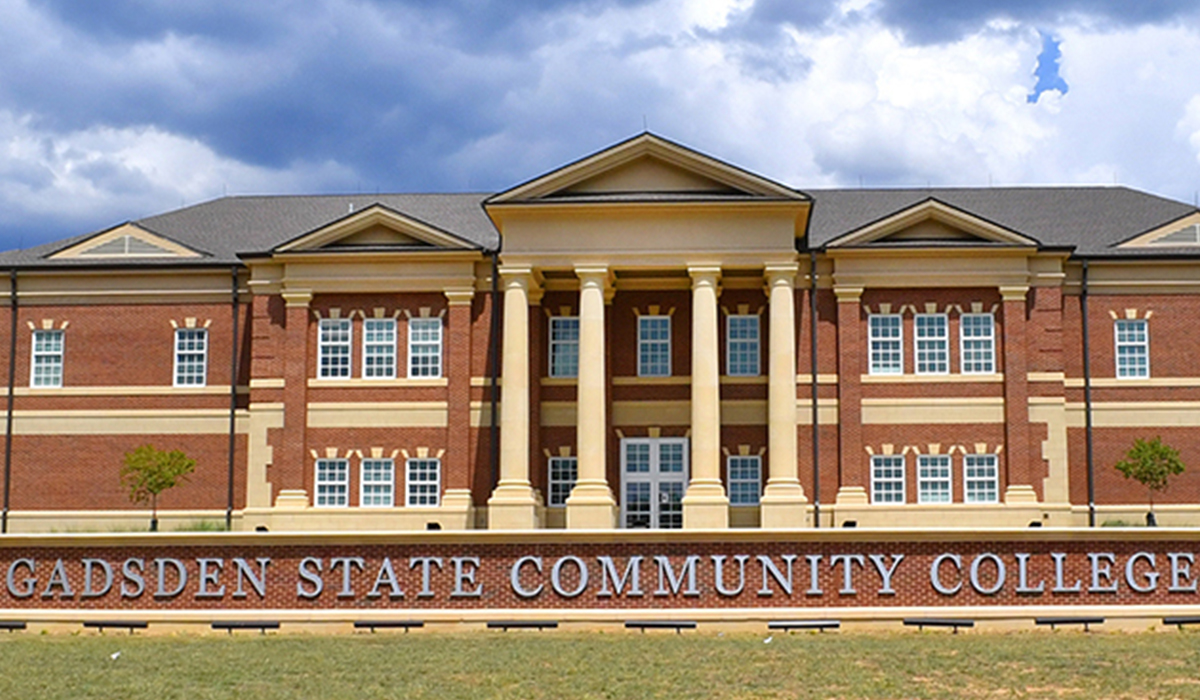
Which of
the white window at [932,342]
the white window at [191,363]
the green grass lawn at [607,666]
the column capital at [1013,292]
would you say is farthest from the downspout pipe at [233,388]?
the column capital at [1013,292]

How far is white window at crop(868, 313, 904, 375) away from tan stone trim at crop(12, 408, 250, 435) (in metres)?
18.8

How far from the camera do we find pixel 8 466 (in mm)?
42562

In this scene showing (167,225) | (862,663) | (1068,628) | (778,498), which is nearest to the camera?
(862,663)

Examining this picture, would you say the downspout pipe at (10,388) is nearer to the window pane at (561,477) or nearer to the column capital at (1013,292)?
the window pane at (561,477)

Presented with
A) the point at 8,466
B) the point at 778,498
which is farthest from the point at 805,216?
the point at 8,466

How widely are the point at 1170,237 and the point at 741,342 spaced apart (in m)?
13.3

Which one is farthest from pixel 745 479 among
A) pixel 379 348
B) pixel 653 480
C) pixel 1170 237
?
pixel 1170 237

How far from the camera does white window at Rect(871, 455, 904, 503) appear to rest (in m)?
40.1

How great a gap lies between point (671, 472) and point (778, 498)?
410 cm

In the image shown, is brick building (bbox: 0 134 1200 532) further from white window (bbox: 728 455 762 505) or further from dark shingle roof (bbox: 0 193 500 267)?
dark shingle roof (bbox: 0 193 500 267)

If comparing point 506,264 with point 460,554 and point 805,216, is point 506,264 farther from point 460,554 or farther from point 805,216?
point 460,554

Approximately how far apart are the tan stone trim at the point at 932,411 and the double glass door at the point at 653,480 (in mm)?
5610

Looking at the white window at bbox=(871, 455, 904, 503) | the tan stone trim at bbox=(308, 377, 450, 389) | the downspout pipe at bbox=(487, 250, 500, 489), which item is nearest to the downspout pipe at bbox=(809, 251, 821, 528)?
the white window at bbox=(871, 455, 904, 503)

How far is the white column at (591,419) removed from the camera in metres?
38.3
